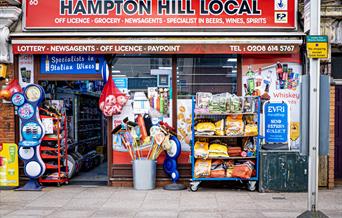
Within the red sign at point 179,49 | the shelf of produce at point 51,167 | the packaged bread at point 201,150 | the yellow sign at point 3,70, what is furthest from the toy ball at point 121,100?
the yellow sign at point 3,70

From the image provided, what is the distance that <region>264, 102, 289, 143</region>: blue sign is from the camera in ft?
34.1

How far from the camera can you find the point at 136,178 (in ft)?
33.4

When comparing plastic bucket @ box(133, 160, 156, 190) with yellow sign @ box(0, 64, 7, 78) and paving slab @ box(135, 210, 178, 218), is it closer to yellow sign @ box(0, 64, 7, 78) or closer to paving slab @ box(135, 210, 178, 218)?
paving slab @ box(135, 210, 178, 218)

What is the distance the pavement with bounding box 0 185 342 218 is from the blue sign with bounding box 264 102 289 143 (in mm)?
1376

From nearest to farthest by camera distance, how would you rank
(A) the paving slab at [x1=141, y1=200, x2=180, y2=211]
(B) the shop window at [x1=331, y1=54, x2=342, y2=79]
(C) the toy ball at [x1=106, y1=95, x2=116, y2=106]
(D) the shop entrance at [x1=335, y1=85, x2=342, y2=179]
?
(A) the paving slab at [x1=141, y1=200, x2=180, y2=211] → (C) the toy ball at [x1=106, y1=95, x2=116, y2=106] → (B) the shop window at [x1=331, y1=54, x2=342, y2=79] → (D) the shop entrance at [x1=335, y1=85, x2=342, y2=179]

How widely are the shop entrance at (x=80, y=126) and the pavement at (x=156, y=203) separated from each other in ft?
4.62

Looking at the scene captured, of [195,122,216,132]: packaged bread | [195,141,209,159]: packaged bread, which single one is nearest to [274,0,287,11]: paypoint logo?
[195,122,216,132]: packaged bread

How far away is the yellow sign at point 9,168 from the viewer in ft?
34.2

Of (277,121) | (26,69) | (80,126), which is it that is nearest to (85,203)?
(26,69)

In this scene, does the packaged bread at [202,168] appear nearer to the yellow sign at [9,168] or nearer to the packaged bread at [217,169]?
the packaged bread at [217,169]

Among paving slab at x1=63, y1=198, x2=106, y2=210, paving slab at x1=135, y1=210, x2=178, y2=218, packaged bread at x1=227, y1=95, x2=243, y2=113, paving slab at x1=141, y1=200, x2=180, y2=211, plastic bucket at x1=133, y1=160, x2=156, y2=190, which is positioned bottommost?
paving slab at x1=63, y1=198, x2=106, y2=210

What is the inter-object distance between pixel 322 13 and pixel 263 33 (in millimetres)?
1365

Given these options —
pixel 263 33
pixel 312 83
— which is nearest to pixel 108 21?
pixel 263 33

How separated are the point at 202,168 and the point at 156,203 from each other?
1.56 m
